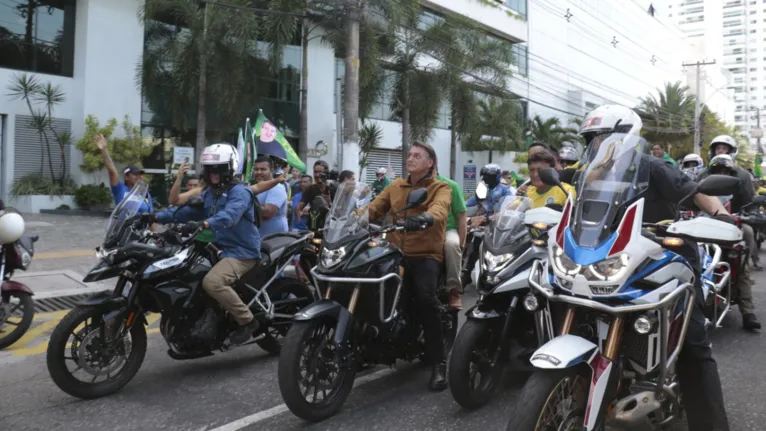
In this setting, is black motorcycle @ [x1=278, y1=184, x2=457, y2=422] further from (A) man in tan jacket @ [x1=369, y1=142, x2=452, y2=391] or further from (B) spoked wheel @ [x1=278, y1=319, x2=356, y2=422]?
(A) man in tan jacket @ [x1=369, y1=142, x2=452, y2=391]

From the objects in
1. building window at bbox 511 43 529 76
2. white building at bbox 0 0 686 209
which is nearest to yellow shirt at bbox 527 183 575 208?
white building at bbox 0 0 686 209

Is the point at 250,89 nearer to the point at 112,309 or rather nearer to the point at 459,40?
the point at 459,40

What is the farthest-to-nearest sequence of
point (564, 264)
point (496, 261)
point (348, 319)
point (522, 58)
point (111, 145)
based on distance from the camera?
point (522, 58)
point (111, 145)
point (496, 261)
point (348, 319)
point (564, 264)

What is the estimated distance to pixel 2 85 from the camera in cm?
1903

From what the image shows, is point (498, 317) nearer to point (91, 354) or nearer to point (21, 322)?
point (91, 354)

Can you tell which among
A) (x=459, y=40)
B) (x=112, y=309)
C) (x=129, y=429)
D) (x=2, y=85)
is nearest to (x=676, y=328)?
(x=129, y=429)

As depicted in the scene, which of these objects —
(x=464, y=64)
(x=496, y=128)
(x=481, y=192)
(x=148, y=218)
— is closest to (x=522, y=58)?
(x=496, y=128)

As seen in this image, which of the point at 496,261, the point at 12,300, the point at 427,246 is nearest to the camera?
the point at 496,261

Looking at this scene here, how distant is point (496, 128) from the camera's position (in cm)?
3170

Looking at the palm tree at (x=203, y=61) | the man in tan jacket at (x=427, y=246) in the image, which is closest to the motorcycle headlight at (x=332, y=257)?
the man in tan jacket at (x=427, y=246)

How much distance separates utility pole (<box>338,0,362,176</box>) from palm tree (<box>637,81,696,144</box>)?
36881mm

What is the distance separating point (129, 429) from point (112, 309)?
2.84 feet

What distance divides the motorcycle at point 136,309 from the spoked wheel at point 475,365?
71.2 inches

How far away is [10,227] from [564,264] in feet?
16.4
